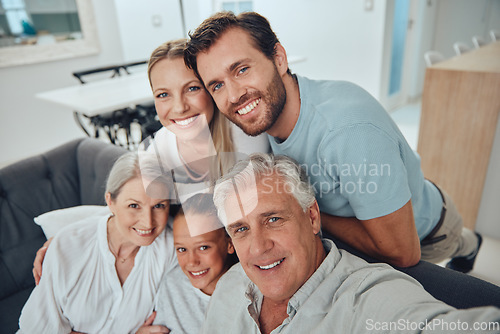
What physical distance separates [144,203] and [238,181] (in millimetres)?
242

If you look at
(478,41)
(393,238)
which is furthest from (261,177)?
(478,41)

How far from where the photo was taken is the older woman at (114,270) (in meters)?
0.80

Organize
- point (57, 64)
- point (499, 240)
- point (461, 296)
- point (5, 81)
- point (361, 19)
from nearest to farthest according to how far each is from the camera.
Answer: point (461, 296)
point (361, 19)
point (499, 240)
point (5, 81)
point (57, 64)

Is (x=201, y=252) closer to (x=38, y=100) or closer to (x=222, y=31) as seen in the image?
(x=222, y=31)

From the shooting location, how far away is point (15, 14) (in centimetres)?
305

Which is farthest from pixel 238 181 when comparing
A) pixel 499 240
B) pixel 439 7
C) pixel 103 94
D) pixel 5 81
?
pixel 439 7

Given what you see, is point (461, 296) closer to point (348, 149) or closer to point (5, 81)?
point (348, 149)

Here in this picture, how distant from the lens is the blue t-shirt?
72 cm

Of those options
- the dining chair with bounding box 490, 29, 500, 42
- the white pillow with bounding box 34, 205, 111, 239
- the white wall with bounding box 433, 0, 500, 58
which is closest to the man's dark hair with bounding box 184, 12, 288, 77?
the white pillow with bounding box 34, 205, 111, 239

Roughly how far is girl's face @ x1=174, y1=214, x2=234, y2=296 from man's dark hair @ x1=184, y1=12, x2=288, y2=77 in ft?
1.13

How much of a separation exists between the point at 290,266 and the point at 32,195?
0.99m

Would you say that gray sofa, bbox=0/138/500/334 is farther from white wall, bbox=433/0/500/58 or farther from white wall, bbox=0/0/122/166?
white wall, bbox=433/0/500/58

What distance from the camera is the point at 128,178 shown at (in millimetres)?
809

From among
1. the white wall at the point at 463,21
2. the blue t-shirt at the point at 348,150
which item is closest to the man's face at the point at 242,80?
the blue t-shirt at the point at 348,150
